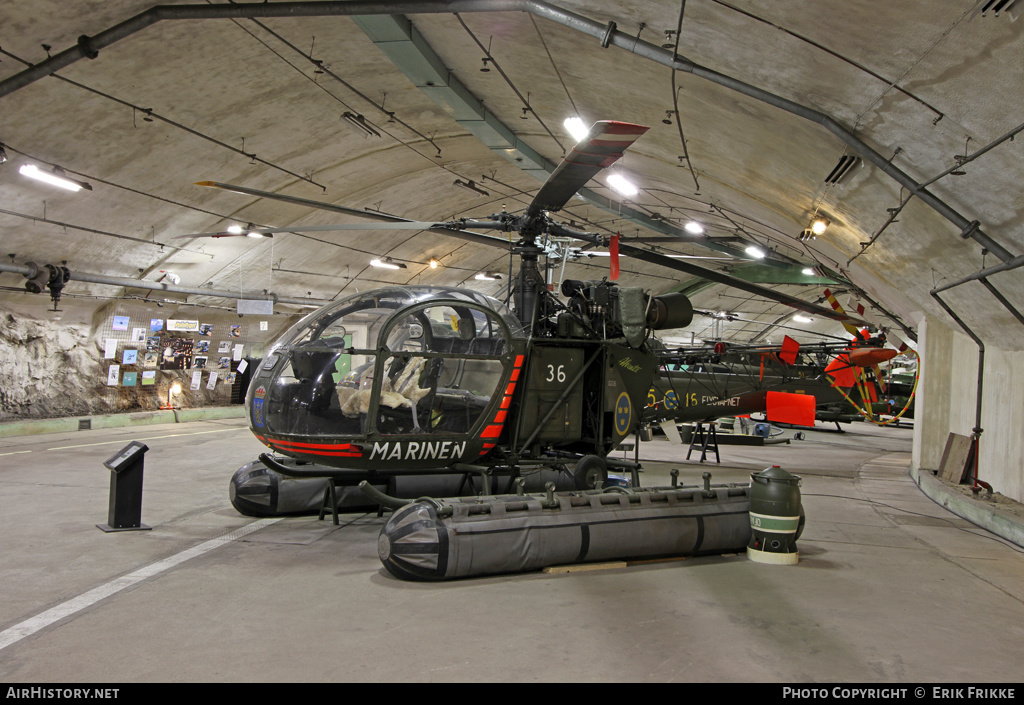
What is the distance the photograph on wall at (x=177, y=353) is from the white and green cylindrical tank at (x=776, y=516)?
14613 mm

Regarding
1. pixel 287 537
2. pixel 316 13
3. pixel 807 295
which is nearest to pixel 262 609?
pixel 287 537

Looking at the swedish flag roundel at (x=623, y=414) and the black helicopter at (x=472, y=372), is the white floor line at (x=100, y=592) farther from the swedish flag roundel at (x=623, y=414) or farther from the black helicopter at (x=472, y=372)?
the swedish flag roundel at (x=623, y=414)

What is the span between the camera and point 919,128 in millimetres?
4586

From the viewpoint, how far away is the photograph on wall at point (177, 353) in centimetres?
1582

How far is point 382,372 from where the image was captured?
564 centimetres

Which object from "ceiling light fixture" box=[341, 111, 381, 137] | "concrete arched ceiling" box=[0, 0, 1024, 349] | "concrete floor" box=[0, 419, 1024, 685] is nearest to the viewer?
"concrete floor" box=[0, 419, 1024, 685]

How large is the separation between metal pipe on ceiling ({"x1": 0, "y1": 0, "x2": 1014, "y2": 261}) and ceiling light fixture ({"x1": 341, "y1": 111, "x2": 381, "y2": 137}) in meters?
3.78

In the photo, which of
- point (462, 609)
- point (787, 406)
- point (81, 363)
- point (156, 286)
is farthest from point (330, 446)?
point (81, 363)

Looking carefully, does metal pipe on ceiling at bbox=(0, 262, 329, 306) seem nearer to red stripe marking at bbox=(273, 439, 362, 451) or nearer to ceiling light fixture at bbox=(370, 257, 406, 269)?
ceiling light fixture at bbox=(370, 257, 406, 269)

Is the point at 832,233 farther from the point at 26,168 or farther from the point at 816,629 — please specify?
the point at 26,168

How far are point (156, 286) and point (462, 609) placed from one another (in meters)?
11.8

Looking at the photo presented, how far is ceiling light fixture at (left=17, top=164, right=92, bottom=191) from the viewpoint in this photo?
8.52 metres

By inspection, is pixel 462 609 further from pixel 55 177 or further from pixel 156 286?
pixel 156 286

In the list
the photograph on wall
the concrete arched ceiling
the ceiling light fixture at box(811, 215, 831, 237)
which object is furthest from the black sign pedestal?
the photograph on wall
